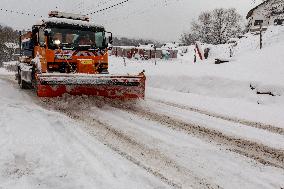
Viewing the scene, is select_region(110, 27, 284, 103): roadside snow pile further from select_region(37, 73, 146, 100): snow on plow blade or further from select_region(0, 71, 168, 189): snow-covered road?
select_region(0, 71, 168, 189): snow-covered road

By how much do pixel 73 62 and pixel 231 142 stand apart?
5.67m

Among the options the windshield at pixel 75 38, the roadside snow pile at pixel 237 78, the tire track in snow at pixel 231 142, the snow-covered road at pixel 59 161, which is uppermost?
the windshield at pixel 75 38

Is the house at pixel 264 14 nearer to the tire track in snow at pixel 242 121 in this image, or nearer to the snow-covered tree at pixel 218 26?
the snow-covered tree at pixel 218 26

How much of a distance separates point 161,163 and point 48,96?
4.91 metres

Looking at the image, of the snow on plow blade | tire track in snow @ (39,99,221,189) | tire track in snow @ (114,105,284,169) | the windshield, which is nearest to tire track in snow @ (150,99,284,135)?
tire track in snow @ (114,105,284,169)

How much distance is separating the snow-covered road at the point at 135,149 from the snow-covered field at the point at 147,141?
12 millimetres

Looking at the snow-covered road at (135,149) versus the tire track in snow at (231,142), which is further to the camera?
the tire track in snow at (231,142)

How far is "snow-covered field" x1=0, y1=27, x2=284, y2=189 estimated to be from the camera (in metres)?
3.91

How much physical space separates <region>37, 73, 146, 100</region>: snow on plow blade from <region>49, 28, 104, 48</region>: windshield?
1.63 m

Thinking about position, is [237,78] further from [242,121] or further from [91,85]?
[91,85]

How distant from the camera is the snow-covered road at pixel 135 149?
3.87m

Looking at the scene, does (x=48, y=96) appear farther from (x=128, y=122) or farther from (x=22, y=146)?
(x=22, y=146)

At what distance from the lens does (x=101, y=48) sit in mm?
10500

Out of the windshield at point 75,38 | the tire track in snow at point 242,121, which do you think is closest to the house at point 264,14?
the windshield at point 75,38
